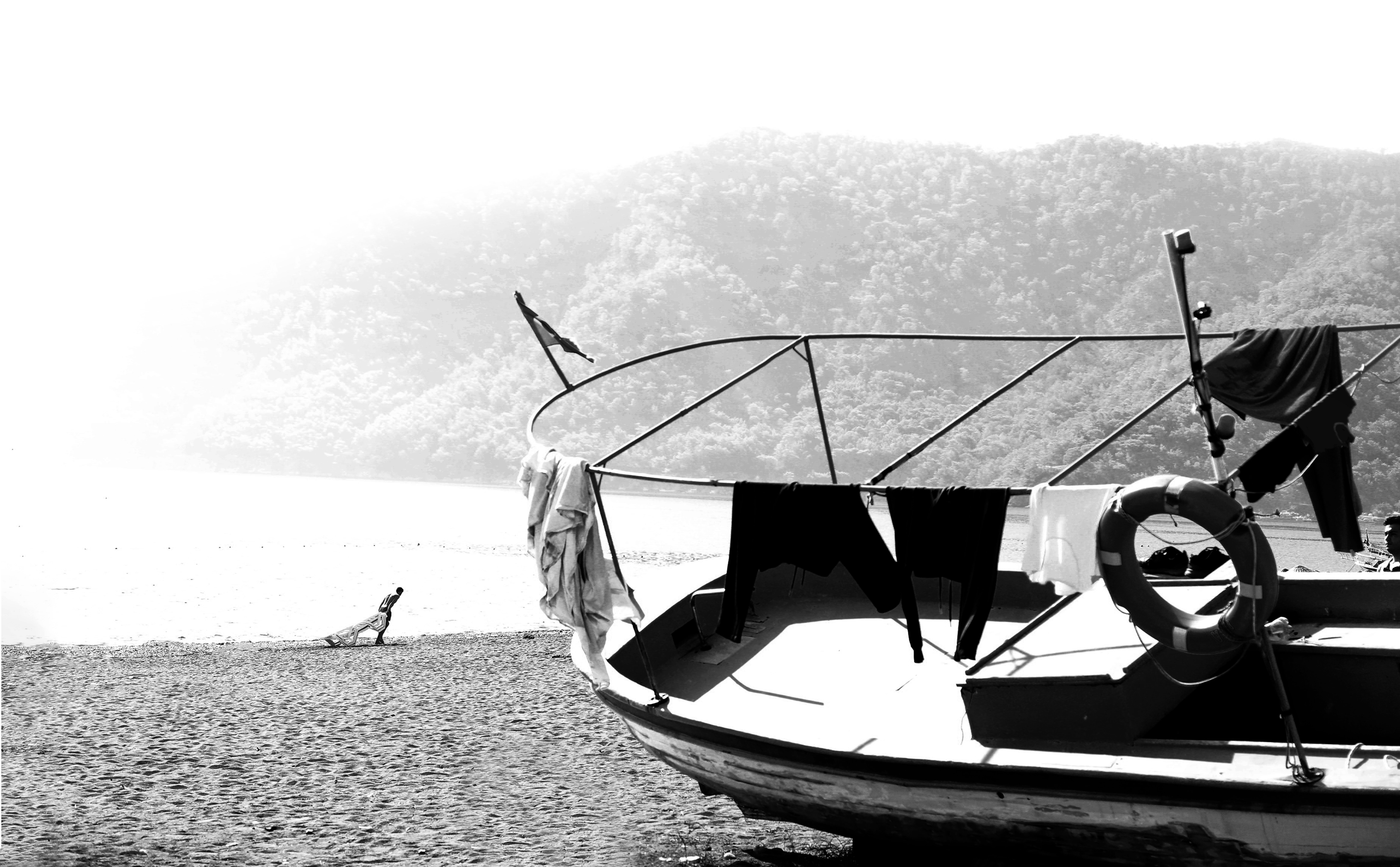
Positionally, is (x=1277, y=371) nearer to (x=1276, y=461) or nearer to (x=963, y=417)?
(x=1276, y=461)

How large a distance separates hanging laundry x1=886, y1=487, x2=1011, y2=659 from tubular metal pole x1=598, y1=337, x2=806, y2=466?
5.15 feet

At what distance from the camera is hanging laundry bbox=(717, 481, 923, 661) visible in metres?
7.02

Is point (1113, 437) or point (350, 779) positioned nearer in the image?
point (1113, 437)

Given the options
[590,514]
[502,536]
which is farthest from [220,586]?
[590,514]

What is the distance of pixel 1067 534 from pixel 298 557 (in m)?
42.4

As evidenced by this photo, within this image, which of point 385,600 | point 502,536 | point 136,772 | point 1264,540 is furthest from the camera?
point 502,536

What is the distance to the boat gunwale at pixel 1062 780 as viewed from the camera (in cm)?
511

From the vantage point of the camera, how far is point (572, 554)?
7430 millimetres

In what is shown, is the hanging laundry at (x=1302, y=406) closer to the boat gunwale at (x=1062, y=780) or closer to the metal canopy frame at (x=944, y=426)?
the metal canopy frame at (x=944, y=426)

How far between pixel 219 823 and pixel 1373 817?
23.1 ft

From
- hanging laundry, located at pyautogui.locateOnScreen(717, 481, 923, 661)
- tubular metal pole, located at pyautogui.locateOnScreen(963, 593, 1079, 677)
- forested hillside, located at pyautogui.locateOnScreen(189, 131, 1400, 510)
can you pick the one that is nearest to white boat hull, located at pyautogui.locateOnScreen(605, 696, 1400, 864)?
tubular metal pole, located at pyautogui.locateOnScreen(963, 593, 1079, 677)

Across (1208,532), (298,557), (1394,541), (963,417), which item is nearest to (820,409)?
(963,417)

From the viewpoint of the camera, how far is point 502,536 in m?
57.2

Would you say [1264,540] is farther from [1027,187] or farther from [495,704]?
[1027,187]
